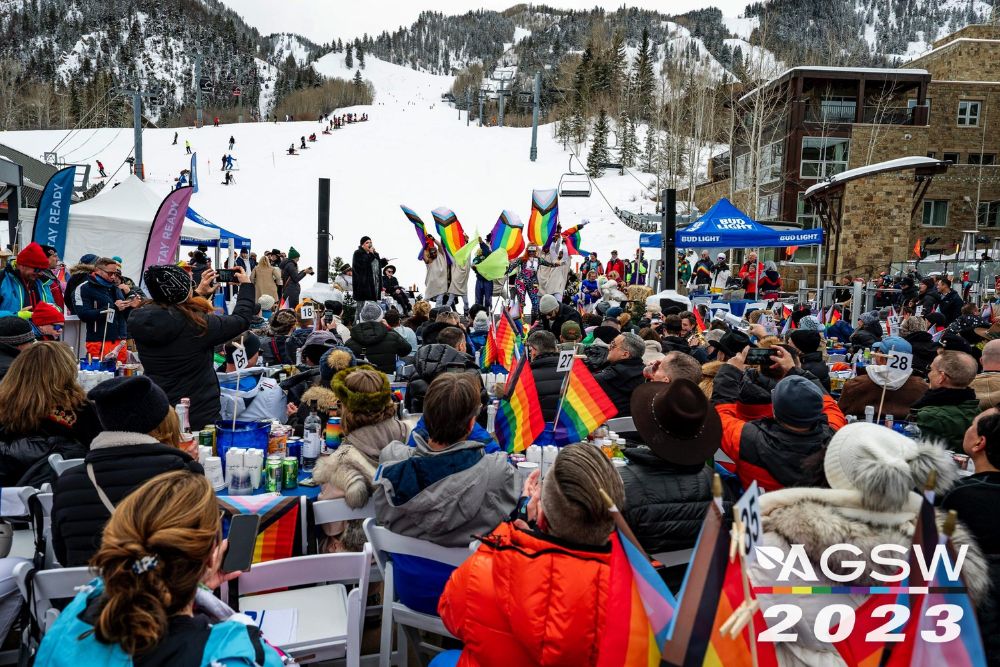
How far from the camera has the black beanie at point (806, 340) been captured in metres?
5.51

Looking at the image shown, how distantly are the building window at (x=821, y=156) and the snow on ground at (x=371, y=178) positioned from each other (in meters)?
7.60

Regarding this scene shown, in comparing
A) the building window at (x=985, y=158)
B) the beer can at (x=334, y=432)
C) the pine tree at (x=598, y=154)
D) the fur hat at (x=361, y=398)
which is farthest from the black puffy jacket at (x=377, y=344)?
the pine tree at (x=598, y=154)

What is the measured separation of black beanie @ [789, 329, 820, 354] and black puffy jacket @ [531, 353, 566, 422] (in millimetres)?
1954

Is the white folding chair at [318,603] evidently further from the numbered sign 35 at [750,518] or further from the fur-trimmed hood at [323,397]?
the fur-trimmed hood at [323,397]

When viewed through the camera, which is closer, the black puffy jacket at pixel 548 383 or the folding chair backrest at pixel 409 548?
the folding chair backrest at pixel 409 548

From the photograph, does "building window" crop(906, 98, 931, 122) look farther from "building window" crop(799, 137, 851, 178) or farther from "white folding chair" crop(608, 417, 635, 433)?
"white folding chair" crop(608, 417, 635, 433)

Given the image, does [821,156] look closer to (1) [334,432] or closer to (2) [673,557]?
(1) [334,432]

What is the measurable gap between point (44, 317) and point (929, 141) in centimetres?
3242

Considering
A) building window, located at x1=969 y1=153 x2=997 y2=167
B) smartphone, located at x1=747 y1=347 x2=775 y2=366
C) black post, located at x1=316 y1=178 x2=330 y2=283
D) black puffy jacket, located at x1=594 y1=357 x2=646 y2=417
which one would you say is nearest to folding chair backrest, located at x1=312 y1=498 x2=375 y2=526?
black puffy jacket, located at x1=594 y1=357 x2=646 y2=417

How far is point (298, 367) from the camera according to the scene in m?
5.68

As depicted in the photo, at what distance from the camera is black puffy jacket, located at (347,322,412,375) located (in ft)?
20.4

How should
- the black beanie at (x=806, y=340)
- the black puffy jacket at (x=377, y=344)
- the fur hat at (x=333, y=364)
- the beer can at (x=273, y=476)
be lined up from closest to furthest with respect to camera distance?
the beer can at (x=273, y=476) < the fur hat at (x=333, y=364) < the black beanie at (x=806, y=340) < the black puffy jacket at (x=377, y=344)

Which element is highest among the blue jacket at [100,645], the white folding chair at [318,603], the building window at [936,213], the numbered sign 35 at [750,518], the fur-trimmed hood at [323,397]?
the building window at [936,213]

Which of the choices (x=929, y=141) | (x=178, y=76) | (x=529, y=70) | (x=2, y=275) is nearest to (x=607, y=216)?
(x=929, y=141)
